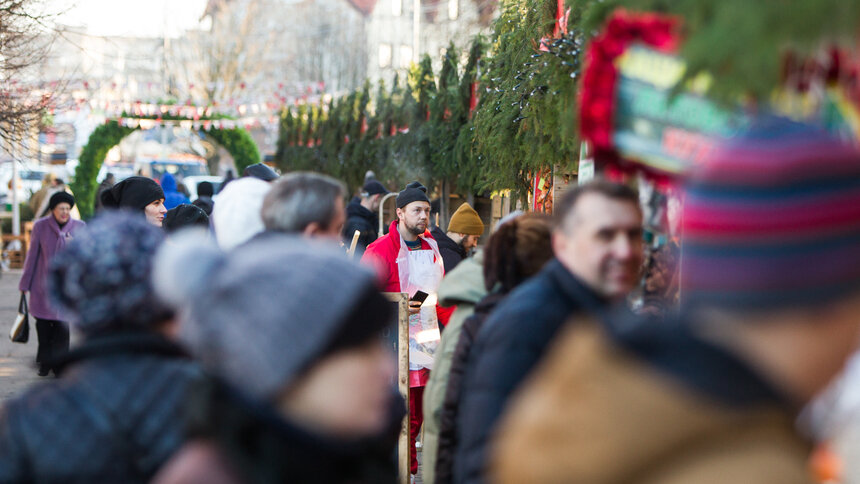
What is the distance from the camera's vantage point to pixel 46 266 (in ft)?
32.8

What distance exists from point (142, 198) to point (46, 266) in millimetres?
3380

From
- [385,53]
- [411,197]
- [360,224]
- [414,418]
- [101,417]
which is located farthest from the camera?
[385,53]

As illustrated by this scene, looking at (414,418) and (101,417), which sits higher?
(101,417)

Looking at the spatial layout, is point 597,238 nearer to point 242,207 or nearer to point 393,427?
point 393,427

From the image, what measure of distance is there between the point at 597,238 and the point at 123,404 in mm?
1328

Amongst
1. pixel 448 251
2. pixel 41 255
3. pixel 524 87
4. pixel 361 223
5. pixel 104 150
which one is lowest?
pixel 41 255

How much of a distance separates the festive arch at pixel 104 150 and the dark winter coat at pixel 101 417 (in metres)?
20.3

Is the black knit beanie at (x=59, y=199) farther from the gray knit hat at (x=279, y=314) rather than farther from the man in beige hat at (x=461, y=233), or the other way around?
the gray knit hat at (x=279, y=314)

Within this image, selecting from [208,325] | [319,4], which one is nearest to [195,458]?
[208,325]

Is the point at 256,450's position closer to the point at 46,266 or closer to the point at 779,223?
the point at 779,223

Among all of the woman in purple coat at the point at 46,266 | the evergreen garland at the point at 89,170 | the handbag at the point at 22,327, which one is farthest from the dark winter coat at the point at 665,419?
the evergreen garland at the point at 89,170

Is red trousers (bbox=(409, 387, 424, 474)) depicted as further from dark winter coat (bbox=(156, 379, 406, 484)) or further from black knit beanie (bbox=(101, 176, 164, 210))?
dark winter coat (bbox=(156, 379, 406, 484))

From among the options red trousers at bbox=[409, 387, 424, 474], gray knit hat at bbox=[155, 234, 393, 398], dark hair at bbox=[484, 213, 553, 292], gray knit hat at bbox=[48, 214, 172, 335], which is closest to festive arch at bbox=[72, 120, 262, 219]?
red trousers at bbox=[409, 387, 424, 474]

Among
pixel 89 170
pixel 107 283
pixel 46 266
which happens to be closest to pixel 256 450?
pixel 107 283
